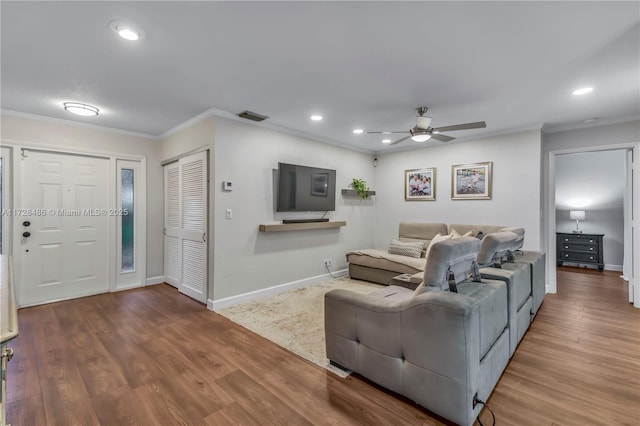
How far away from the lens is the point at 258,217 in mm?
4113

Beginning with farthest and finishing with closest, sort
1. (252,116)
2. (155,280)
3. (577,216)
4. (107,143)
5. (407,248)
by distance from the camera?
(577,216), (407,248), (155,280), (107,143), (252,116)

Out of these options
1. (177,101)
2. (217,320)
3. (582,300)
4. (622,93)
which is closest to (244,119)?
(177,101)

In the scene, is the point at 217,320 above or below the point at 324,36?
below

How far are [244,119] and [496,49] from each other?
2.88m

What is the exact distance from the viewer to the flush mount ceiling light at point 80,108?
338cm

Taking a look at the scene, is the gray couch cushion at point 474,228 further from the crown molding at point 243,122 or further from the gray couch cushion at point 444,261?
the gray couch cushion at point 444,261

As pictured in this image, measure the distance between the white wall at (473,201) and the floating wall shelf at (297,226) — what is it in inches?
48.5

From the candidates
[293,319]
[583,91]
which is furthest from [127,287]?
[583,91]

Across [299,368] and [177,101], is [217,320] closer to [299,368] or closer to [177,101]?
[299,368]

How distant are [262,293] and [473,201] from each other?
145 inches

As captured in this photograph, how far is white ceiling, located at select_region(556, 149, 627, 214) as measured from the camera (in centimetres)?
566

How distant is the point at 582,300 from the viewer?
13.2ft

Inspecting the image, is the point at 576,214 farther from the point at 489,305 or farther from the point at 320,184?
the point at 489,305

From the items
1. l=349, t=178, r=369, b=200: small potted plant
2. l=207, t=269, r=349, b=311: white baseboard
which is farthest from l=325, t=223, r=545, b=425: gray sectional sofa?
l=349, t=178, r=369, b=200: small potted plant
